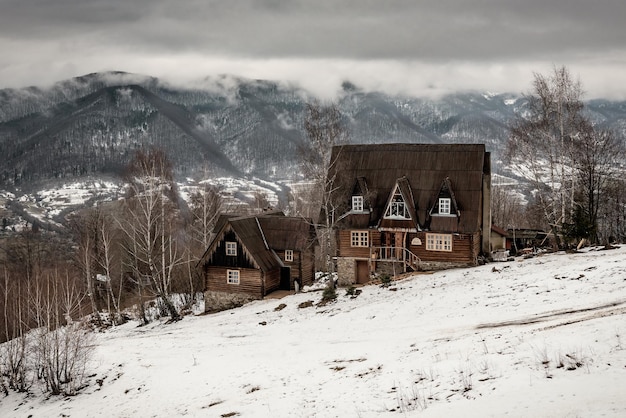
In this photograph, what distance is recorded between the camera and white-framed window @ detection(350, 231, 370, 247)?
133 ft

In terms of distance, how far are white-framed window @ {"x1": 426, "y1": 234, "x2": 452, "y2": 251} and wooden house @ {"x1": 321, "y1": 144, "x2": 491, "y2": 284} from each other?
7cm

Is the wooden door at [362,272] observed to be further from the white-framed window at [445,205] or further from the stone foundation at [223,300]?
the stone foundation at [223,300]

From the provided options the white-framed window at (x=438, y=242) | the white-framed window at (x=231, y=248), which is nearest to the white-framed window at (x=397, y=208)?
the white-framed window at (x=438, y=242)

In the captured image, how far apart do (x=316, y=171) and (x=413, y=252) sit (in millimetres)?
9914

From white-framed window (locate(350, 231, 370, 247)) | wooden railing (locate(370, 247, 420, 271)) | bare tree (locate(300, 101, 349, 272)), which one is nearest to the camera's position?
bare tree (locate(300, 101, 349, 272))

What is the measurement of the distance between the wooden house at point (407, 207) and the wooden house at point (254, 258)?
164 inches

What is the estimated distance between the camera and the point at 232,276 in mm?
42906

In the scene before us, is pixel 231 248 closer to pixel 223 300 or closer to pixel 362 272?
pixel 223 300

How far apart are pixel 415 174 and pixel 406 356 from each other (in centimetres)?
2313

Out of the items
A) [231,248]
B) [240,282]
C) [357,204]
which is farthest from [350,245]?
[231,248]

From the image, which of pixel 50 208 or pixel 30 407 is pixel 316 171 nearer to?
pixel 30 407

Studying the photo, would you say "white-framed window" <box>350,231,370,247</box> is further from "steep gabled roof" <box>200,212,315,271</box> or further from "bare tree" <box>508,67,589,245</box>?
"bare tree" <box>508,67,589,245</box>

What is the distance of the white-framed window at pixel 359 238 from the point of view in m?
40.5

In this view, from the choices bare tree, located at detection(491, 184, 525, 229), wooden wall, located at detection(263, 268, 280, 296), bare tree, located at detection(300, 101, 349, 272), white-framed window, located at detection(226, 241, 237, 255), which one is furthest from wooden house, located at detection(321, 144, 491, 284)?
bare tree, located at detection(491, 184, 525, 229)
